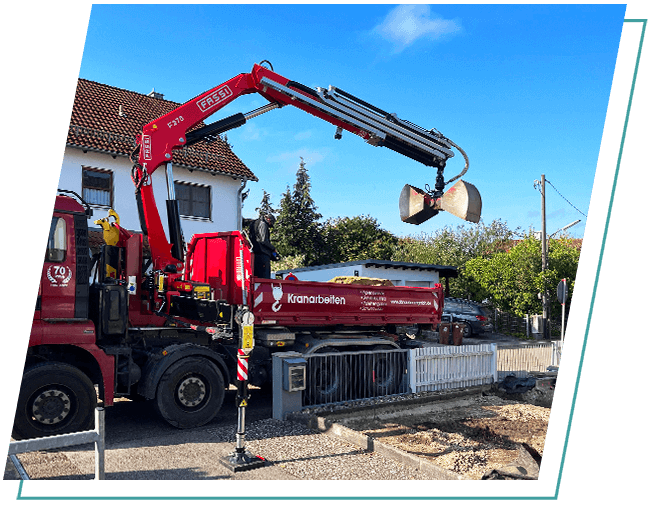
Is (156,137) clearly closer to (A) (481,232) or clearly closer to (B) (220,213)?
(B) (220,213)

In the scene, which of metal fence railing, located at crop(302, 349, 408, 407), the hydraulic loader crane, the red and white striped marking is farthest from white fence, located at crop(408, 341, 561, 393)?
the red and white striped marking

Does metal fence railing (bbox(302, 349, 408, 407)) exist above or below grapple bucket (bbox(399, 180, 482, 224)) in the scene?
below

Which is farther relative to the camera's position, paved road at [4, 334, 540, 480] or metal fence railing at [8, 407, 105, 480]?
paved road at [4, 334, 540, 480]

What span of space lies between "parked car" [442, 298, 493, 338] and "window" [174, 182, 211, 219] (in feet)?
37.7

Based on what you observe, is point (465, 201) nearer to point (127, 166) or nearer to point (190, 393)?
point (190, 393)

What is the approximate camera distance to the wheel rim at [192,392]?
7695 millimetres

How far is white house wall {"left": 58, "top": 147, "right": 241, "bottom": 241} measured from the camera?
10820mm

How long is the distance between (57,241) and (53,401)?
2013 mm

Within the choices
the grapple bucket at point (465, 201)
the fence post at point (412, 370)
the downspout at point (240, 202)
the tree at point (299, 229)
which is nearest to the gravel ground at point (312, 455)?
the fence post at point (412, 370)

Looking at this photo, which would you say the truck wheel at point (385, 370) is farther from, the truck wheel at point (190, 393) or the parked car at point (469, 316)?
the parked car at point (469, 316)

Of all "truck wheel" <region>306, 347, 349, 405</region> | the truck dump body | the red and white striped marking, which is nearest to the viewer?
the red and white striped marking

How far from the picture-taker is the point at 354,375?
939cm

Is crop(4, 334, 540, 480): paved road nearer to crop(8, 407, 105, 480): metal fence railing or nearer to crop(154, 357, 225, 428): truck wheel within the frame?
crop(154, 357, 225, 428): truck wheel

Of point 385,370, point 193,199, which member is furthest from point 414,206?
point 193,199
